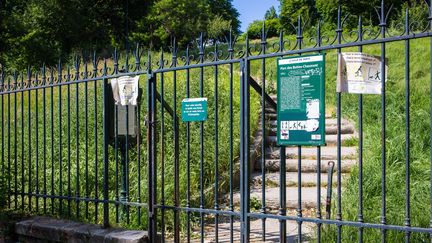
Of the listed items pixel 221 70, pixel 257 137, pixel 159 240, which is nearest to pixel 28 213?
pixel 159 240

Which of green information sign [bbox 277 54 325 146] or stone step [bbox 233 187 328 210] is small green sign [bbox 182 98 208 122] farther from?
stone step [bbox 233 187 328 210]

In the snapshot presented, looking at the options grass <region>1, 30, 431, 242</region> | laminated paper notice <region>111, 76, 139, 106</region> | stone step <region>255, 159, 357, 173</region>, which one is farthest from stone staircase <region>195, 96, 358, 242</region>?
laminated paper notice <region>111, 76, 139, 106</region>

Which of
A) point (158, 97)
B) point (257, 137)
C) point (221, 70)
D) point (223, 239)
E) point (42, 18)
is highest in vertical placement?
point (42, 18)

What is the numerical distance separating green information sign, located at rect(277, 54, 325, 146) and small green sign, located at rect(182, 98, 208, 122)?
2.57ft

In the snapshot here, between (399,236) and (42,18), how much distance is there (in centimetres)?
2913

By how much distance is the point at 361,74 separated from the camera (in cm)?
344

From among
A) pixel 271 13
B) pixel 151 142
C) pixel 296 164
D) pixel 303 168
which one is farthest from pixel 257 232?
pixel 271 13

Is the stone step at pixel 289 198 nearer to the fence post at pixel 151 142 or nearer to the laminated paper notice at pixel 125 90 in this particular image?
the fence post at pixel 151 142

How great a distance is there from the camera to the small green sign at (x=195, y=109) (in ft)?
14.5

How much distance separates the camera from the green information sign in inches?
144

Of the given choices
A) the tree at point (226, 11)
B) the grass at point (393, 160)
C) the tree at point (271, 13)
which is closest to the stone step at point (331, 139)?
the grass at point (393, 160)

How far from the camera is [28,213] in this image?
625 cm

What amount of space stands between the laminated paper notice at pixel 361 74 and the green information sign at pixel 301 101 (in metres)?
0.18

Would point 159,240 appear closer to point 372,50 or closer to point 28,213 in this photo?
point 28,213
